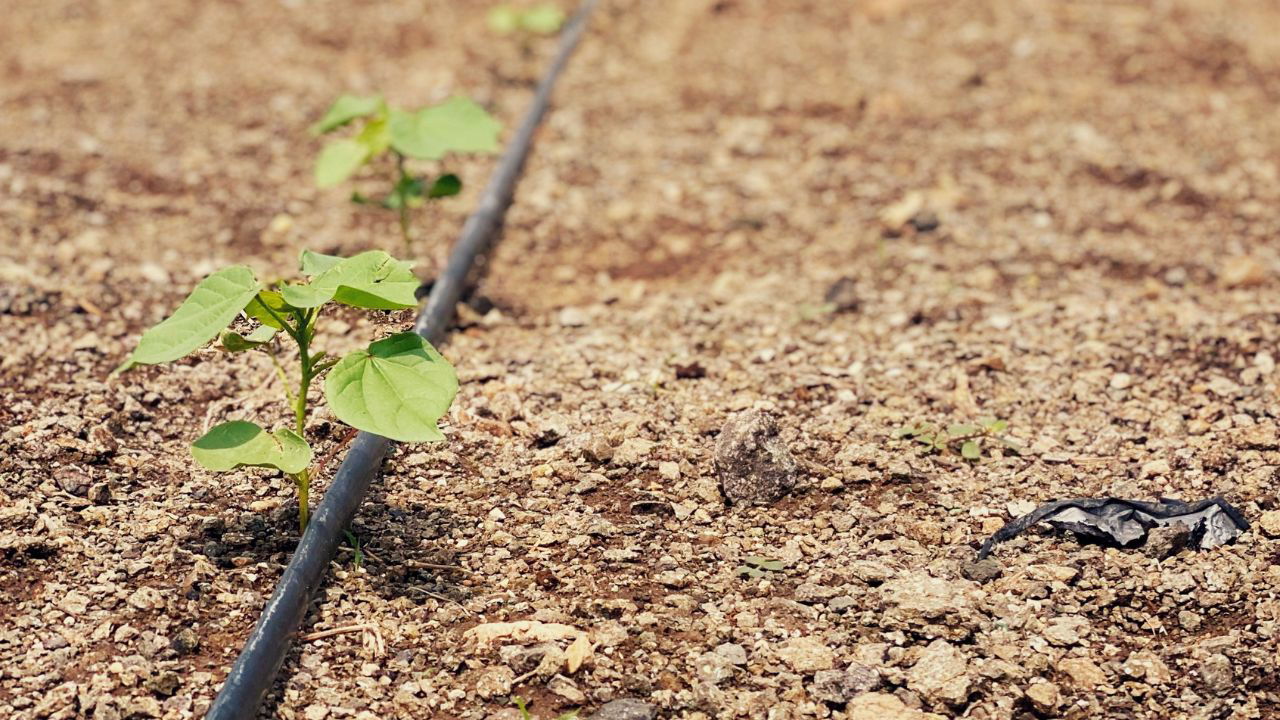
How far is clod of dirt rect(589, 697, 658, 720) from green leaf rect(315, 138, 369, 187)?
2105 millimetres

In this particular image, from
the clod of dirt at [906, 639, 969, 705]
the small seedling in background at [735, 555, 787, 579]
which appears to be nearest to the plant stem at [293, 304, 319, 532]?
the small seedling in background at [735, 555, 787, 579]

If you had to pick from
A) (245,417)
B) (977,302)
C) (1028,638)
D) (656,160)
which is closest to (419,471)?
(245,417)

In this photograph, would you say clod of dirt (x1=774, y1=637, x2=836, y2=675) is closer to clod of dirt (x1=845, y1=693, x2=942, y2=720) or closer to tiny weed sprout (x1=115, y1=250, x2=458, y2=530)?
clod of dirt (x1=845, y1=693, x2=942, y2=720)

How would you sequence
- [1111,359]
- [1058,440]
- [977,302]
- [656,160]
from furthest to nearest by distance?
[656,160], [977,302], [1111,359], [1058,440]

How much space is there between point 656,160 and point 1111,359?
198 cm

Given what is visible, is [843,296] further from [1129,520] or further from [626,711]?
[626,711]

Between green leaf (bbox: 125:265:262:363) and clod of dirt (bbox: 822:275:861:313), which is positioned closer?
green leaf (bbox: 125:265:262:363)

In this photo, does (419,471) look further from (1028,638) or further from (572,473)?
(1028,638)

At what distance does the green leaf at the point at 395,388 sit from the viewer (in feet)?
7.58

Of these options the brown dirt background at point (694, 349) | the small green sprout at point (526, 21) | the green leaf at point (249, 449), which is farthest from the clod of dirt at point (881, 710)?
the small green sprout at point (526, 21)

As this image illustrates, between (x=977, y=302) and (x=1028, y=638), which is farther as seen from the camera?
(x=977, y=302)

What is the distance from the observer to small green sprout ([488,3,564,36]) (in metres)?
5.61

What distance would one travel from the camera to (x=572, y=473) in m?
2.90

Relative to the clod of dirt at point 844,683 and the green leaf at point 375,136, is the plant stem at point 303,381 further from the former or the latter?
the green leaf at point 375,136
